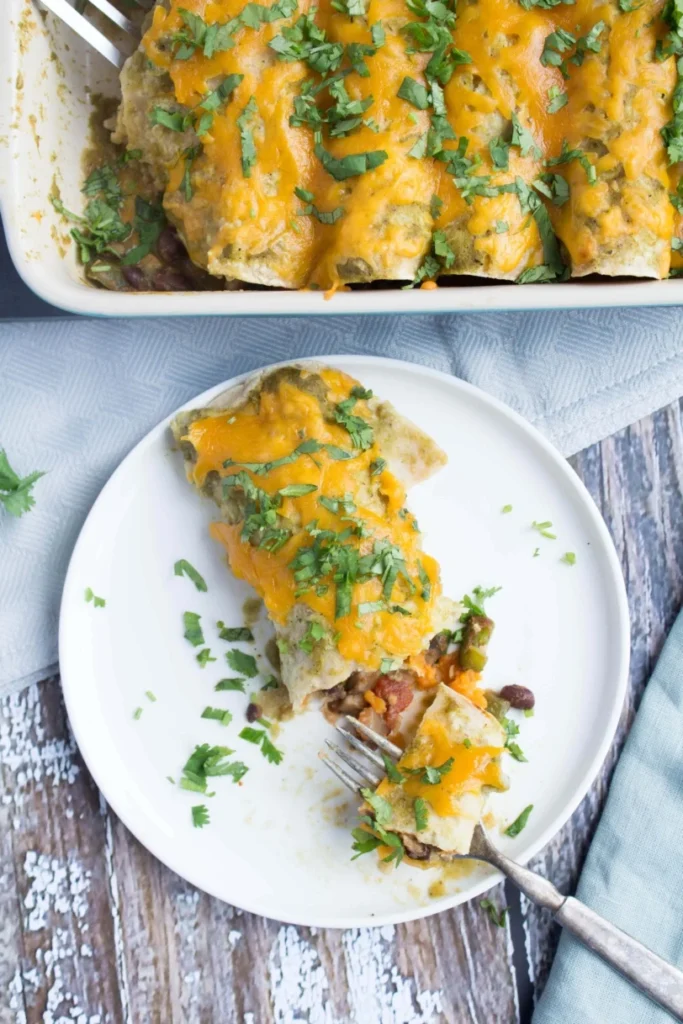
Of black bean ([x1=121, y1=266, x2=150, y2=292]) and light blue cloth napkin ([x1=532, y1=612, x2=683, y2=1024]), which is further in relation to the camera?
light blue cloth napkin ([x1=532, y1=612, x2=683, y2=1024])

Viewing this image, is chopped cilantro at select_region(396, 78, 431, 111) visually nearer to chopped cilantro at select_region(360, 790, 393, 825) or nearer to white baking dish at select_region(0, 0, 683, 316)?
white baking dish at select_region(0, 0, 683, 316)

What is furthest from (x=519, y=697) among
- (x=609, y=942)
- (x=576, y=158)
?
(x=576, y=158)

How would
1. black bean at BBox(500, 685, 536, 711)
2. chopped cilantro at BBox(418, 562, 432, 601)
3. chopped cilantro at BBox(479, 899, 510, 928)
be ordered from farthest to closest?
chopped cilantro at BBox(479, 899, 510, 928)
black bean at BBox(500, 685, 536, 711)
chopped cilantro at BBox(418, 562, 432, 601)

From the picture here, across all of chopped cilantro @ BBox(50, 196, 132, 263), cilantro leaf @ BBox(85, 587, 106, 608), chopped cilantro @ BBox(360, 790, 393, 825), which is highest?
chopped cilantro @ BBox(50, 196, 132, 263)

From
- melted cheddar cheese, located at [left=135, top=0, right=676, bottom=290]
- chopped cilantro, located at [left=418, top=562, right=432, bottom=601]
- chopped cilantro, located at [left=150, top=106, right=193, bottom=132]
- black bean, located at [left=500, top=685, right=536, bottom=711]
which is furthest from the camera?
black bean, located at [left=500, top=685, right=536, bottom=711]

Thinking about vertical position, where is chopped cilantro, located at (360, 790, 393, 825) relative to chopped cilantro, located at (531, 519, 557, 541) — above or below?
below

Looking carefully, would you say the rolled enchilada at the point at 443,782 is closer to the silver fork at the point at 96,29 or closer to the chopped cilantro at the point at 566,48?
the chopped cilantro at the point at 566,48

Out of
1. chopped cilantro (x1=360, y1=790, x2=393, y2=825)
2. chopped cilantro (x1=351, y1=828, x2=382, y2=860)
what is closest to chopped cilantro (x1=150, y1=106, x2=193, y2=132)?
chopped cilantro (x1=360, y1=790, x2=393, y2=825)
